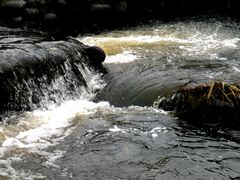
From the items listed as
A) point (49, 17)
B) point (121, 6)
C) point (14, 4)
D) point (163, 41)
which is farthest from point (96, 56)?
point (121, 6)

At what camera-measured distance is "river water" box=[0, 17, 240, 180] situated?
5703 mm

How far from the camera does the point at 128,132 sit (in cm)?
686

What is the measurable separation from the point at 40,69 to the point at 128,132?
2.79 metres

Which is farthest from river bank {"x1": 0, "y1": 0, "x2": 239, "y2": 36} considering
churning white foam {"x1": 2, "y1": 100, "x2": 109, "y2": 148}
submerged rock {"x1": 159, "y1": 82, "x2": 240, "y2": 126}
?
submerged rock {"x1": 159, "y1": 82, "x2": 240, "y2": 126}

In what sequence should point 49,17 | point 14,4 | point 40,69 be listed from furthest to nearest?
point 49,17
point 14,4
point 40,69

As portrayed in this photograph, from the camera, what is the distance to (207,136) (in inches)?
258

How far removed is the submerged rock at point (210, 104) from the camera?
694 cm

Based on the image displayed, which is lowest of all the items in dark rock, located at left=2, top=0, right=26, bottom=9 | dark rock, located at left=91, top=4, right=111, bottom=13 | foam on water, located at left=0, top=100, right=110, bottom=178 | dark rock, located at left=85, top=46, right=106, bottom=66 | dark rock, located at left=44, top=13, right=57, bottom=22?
foam on water, located at left=0, top=100, right=110, bottom=178

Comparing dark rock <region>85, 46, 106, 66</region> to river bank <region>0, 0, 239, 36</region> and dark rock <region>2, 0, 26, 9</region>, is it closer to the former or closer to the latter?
river bank <region>0, 0, 239, 36</region>

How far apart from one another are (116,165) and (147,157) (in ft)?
1.56

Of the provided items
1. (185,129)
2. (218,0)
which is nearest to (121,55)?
(185,129)

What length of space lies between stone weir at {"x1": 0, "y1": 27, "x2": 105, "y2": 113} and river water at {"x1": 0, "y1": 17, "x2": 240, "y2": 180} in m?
0.25

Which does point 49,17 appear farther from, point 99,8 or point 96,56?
point 96,56

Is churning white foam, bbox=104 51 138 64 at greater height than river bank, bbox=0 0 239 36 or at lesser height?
lesser
